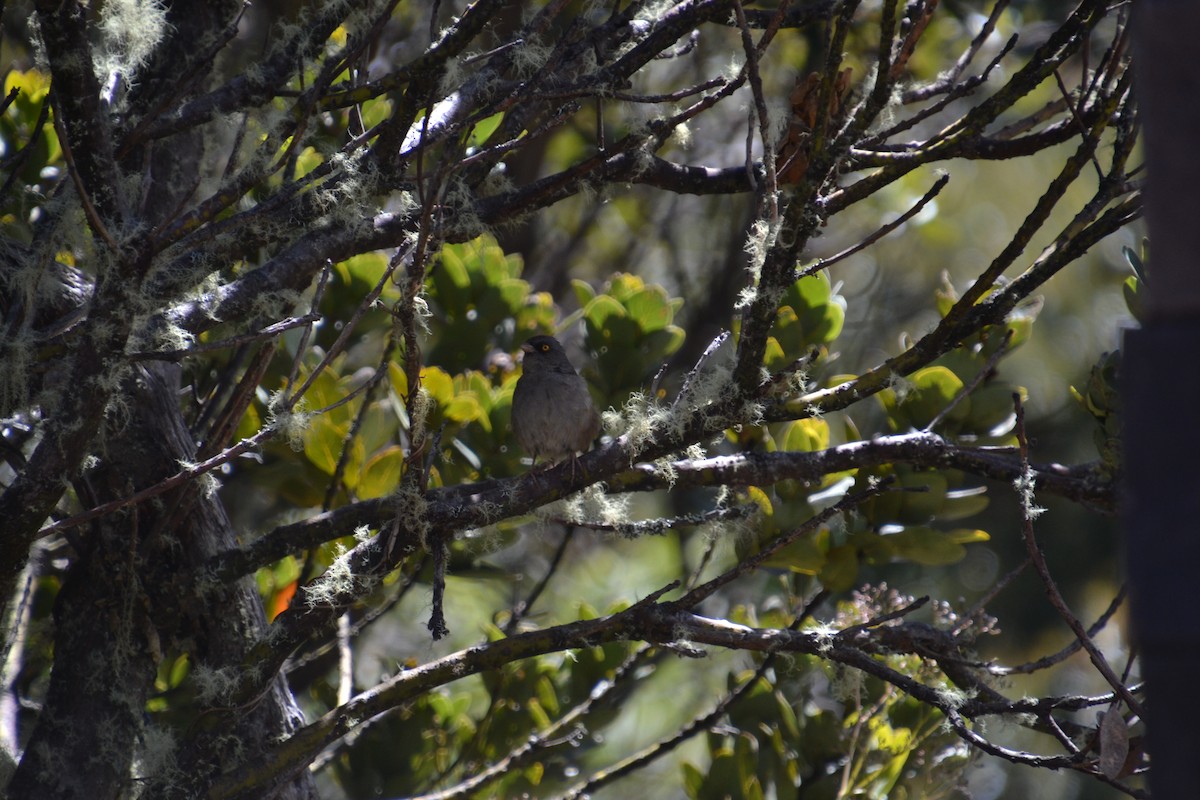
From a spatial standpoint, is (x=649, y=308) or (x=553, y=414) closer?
(x=649, y=308)

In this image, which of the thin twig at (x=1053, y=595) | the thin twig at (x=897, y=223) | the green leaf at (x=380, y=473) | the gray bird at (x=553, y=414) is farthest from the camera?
the gray bird at (x=553, y=414)

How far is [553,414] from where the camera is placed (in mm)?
4426

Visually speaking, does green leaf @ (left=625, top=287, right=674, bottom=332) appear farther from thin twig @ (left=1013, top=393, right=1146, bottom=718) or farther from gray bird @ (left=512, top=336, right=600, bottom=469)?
thin twig @ (left=1013, top=393, right=1146, bottom=718)

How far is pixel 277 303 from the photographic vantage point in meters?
2.81

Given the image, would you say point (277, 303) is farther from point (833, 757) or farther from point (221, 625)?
point (833, 757)

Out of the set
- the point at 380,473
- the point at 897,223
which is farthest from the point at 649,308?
the point at 897,223

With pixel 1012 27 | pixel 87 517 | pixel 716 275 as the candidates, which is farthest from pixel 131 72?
pixel 1012 27

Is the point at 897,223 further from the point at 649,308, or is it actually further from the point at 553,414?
the point at 553,414

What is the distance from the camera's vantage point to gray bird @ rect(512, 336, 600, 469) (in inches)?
166

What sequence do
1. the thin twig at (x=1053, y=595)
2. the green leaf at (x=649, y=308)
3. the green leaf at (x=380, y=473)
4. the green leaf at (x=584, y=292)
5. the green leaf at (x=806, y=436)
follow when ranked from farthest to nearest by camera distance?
1. the green leaf at (x=584, y=292)
2. the green leaf at (x=649, y=308)
3. the green leaf at (x=380, y=473)
4. the green leaf at (x=806, y=436)
5. the thin twig at (x=1053, y=595)

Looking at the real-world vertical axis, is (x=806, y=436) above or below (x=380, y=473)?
below

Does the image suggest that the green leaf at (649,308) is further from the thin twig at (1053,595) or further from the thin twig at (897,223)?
the thin twig at (1053,595)

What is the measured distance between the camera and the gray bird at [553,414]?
422 cm

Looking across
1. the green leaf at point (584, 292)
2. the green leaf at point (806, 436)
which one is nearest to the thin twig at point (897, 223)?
the green leaf at point (806, 436)
